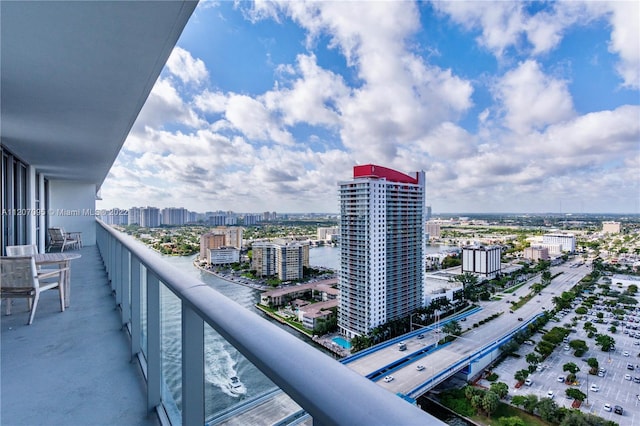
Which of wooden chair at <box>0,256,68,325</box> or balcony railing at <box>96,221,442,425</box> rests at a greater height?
balcony railing at <box>96,221,442,425</box>

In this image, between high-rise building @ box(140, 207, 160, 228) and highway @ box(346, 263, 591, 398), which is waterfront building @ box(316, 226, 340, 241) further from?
high-rise building @ box(140, 207, 160, 228)

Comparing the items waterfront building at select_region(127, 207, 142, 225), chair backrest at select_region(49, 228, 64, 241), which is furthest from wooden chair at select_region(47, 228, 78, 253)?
waterfront building at select_region(127, 207, 142, 225)

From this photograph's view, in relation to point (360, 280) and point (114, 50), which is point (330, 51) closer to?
point (360, 280)

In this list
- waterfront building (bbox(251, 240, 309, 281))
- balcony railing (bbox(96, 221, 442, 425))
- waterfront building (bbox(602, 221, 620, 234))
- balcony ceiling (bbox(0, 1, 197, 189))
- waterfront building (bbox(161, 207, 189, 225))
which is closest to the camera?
balcony railing (bbox(96, 221, 442, 425))

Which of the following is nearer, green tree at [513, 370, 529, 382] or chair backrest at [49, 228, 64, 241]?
green tree at [513, 370, 529, 382]

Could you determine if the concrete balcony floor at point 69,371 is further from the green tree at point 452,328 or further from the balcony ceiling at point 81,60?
the green tree at point 452,328

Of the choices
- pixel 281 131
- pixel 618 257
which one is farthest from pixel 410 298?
pixel 281 131
